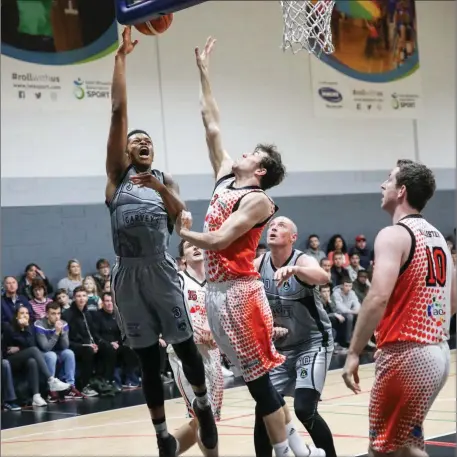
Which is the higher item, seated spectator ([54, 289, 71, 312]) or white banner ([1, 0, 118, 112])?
white banner ([1, 0, 118, 112])

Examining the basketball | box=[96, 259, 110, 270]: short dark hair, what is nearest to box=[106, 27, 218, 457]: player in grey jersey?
the basketball

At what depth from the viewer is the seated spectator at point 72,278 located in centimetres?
1403

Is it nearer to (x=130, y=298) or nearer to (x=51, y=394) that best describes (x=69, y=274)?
(x=51, y=394)

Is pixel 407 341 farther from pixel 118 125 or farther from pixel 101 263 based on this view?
pixel 101 263

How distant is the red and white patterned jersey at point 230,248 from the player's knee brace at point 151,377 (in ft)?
2.46

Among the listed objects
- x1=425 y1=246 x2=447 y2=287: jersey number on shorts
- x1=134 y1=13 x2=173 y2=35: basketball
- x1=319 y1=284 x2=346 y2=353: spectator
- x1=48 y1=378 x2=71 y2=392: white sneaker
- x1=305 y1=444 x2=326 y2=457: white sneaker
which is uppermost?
x1=134 y1=13 x2=173 y2=35: basketball

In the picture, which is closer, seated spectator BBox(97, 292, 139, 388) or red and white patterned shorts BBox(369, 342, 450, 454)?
red and white patterned shorts BBox(369, 342, 450, 454)

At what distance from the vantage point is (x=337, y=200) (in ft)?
59.9

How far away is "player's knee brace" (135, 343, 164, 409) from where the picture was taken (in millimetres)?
6289

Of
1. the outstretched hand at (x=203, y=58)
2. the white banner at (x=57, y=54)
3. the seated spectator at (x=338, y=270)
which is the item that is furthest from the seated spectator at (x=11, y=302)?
the outstretched hand at (x=203, y=58)

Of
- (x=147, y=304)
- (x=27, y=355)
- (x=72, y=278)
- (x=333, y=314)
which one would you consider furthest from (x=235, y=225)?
(x=333, y=314)

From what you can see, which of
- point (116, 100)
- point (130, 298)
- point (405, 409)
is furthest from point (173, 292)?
point (405, 409)

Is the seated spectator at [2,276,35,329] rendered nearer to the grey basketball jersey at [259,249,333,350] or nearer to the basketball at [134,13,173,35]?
the grey basketball jersey at [259,249,333,350]

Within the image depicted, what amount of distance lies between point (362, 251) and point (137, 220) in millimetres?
12016
